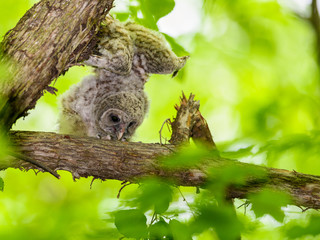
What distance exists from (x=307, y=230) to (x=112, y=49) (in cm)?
178

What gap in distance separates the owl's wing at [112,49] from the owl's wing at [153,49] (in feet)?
0.54

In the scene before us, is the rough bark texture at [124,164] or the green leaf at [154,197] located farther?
the rough bark texture at [124,164]

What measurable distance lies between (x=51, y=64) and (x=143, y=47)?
4.09 feet

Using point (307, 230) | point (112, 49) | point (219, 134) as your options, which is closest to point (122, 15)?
point (112, 49)

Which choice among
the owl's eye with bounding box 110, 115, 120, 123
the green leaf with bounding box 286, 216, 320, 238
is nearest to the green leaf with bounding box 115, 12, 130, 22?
the owl's eye with bounding box 110, 115, 120, 123

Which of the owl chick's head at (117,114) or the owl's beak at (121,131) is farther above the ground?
the owl chick's head at (117,114)

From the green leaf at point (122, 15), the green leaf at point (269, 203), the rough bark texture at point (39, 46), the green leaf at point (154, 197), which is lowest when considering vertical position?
the green leaf at point (269, 203)

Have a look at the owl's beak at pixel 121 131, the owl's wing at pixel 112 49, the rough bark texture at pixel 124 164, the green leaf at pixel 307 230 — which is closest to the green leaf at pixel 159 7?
the owl's wing at pixel 112 49

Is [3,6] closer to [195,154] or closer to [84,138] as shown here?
[84,138]

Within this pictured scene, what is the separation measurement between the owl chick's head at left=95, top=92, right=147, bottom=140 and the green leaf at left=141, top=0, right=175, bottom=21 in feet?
3.11

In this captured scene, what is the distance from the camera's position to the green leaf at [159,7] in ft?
6.75

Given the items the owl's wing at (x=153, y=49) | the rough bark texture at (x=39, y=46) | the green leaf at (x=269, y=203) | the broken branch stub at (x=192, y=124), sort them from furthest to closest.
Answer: the owl's wing at (x=153, y=49) → the broken branch stub at (x=192, y=124) → the rough bark texture at (x=39, y=46) → the green leaf at (x=269, y=203)

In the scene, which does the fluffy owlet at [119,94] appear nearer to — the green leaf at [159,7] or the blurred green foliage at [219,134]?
the blurred green foliage at [219,134]

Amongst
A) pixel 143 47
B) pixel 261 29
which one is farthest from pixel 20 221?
pixel 261 29
